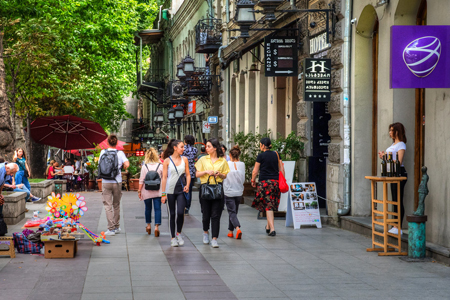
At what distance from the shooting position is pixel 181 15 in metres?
38.7

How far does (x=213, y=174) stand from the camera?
10602mm

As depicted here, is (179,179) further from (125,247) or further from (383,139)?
(383,139)

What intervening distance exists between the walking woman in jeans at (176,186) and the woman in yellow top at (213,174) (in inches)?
11.8

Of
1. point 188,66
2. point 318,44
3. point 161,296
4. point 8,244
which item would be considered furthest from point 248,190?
point 161,296

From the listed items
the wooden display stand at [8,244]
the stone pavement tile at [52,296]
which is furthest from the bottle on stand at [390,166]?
the wooden display stand at [8,244]

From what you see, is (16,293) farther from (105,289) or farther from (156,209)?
(156,209)

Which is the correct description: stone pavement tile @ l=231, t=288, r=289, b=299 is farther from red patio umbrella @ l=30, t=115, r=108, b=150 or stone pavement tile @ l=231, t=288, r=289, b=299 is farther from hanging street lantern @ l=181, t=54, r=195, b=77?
hanging street lantern @ l=181, t=54, r=195, b=77

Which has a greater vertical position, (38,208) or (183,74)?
(183,74)

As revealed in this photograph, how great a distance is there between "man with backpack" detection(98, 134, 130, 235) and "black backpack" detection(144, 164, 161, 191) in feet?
1.66

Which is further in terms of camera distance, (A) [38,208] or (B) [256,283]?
(A) [38,208]

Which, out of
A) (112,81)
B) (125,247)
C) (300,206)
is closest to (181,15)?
(112,81)

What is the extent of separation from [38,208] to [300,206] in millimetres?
7512

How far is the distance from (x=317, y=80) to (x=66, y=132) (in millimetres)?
11448

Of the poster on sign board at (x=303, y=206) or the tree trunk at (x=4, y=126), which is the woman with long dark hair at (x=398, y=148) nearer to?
the poster on sign board at (x=303, y=206)
